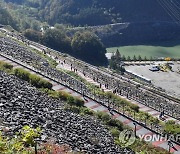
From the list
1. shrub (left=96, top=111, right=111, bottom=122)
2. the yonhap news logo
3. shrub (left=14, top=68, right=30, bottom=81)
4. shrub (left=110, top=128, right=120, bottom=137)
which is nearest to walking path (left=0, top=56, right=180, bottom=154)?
the yonhap news logo

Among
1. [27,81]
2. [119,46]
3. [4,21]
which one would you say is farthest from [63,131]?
[119,46]

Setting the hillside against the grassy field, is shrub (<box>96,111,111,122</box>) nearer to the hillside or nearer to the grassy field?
the grassy field

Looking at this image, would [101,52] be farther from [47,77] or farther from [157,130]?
[157,130]

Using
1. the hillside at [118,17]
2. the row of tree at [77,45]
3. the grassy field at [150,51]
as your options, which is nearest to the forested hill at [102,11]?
the hillside at [118,17]

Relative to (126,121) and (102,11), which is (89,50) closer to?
(102,11)

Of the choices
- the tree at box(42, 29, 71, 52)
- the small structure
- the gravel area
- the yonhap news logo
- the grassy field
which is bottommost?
the grassy field

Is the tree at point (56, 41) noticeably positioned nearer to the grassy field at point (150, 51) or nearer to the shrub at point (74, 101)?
the grassy field at point (150, 51)
